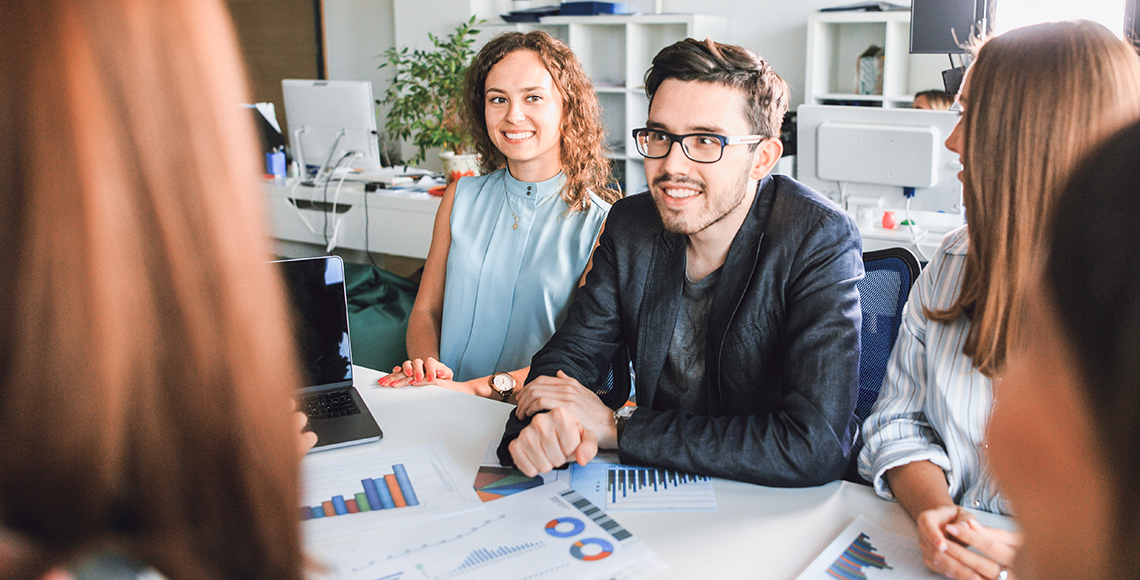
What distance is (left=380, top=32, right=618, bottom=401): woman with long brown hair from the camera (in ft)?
6.73

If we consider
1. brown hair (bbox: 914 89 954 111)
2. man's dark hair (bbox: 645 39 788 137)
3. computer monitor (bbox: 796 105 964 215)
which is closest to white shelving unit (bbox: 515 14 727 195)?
brown hair (bbox: 914 89 954 111)

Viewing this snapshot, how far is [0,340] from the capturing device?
0.41 m

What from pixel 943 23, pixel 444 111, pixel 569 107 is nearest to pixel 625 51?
pixel 444 111

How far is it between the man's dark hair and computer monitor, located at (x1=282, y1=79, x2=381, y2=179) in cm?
287

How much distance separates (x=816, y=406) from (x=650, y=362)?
0.39m

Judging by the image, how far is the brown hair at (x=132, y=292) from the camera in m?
0.40

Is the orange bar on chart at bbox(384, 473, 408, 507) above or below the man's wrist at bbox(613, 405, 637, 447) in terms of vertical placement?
below

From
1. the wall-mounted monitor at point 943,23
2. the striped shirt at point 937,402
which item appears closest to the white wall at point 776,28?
the wall-mounted monitor at point 943,23

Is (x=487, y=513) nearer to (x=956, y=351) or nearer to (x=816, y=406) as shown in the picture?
(x=816, y=406)

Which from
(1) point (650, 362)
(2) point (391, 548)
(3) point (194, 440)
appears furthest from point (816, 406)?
(3) point (194, 440)

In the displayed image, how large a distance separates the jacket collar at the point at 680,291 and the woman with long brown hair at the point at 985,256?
31 centimetres

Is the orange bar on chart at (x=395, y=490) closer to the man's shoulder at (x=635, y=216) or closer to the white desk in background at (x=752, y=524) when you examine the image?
the white desk in background at (x=752, y=524)

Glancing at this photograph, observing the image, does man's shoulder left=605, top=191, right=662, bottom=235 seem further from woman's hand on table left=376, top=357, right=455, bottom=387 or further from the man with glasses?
woman's hand on table left=376, top=357, right=455, bottom=387

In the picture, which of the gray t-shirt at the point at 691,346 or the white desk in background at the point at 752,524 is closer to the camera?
the white desk in background at the point at 752,524
